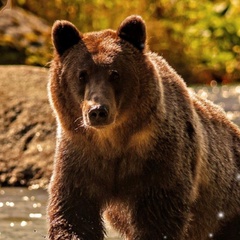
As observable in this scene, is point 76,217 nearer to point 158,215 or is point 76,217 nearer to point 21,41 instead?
point 158,215

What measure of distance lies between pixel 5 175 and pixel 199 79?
10.1 m

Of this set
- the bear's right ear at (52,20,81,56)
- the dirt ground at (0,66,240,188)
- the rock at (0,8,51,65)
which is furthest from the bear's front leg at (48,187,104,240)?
the rock at (0,8,51,65)

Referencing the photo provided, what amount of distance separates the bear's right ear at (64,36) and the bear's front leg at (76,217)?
882mm

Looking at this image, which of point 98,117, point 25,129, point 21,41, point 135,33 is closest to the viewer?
point 98,117

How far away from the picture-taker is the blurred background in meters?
19.6

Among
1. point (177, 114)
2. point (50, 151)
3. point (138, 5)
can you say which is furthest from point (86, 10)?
point (177, 114)

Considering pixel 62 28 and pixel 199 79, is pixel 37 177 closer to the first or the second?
pixel 62 28

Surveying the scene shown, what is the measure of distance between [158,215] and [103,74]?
0.92 metres

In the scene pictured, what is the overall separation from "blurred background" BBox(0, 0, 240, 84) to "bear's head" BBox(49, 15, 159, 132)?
1279 cm

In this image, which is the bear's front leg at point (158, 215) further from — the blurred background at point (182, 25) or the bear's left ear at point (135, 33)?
the blurred background at point (182, 25)

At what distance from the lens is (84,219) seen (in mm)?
5938

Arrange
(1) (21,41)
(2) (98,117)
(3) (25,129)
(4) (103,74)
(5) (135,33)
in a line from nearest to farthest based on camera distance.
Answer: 1. (2) (98,117)
2. (4) (103,74)
3. (5) (135,33)
4. (3) (25,129)
5. (1) (21,41)

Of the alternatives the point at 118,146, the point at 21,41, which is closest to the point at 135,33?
the point at 118,146

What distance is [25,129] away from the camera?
995cm
